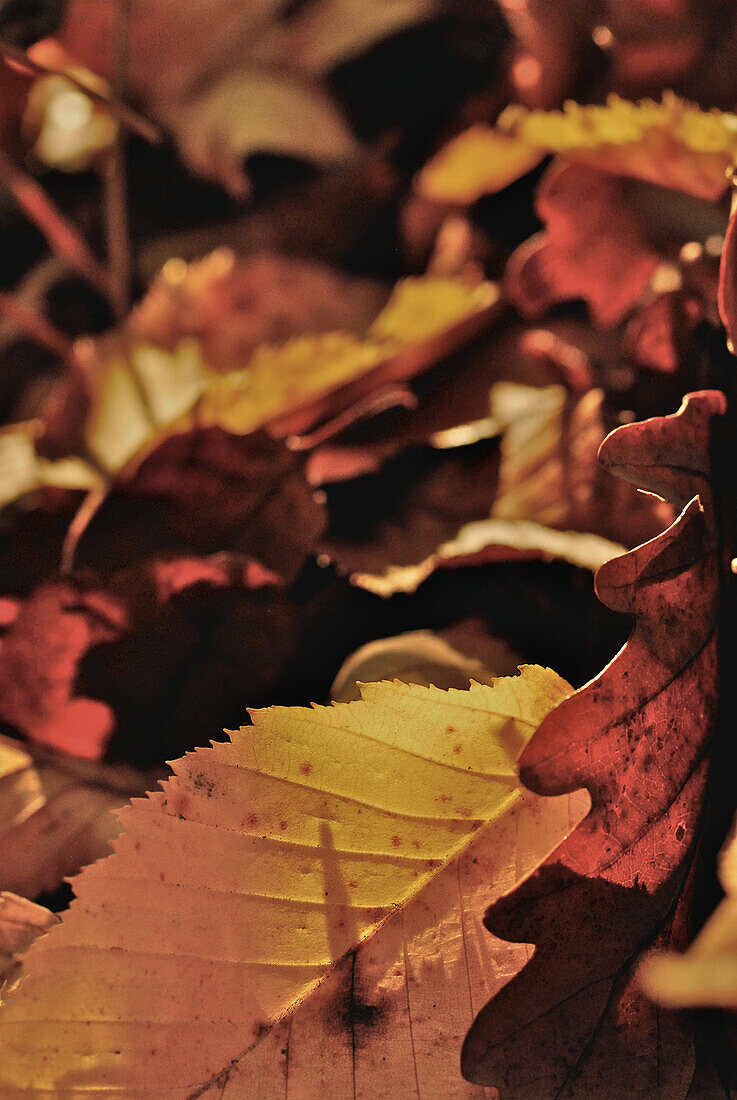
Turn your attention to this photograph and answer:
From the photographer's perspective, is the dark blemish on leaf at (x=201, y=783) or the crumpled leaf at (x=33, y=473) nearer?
the dark blemish on leaf at (x=201, y=783)

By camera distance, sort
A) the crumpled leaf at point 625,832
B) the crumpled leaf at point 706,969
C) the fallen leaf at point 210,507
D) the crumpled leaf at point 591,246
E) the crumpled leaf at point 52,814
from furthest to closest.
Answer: the crumpled leaf at point 591,246 → the fallen leaf at point 210,507 → the crumpled leaf at point 52,814 → the crumpled leaf at point 625,832 → the crumpled leaf at point 706,969

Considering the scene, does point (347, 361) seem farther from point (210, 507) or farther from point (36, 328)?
point (36, 328)

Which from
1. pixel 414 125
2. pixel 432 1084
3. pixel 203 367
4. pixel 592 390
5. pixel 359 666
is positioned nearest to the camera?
pixel 432 1084

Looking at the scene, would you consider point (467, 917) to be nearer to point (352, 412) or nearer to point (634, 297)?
point (352, 412)

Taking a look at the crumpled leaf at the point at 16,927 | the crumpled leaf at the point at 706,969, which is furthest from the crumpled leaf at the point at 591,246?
the crumpled leaf at the point at 16,927

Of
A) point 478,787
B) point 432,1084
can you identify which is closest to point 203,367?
point 478,787

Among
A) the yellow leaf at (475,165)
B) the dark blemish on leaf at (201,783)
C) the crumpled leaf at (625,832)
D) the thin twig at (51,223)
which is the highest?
the thin twig at (51,223)

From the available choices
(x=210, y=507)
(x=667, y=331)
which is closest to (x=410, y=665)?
(x=210, y=507)

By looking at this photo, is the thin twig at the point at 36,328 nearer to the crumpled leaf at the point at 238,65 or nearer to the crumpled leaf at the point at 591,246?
the crumpled leaf at the point at 238,65
